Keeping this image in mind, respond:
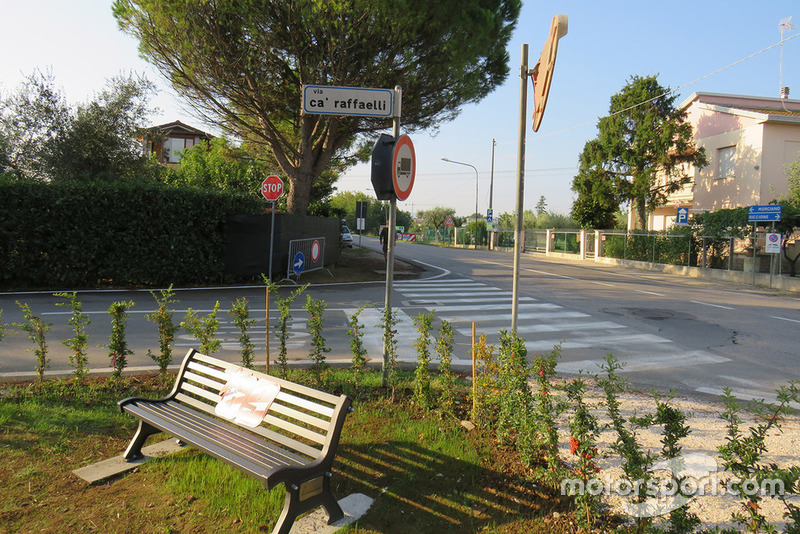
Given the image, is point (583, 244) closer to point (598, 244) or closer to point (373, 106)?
point (598, 244)

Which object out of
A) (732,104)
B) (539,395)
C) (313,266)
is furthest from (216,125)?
(732,104)

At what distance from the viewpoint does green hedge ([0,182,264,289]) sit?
502 inches

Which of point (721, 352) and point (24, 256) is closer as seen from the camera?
point (721, 352)

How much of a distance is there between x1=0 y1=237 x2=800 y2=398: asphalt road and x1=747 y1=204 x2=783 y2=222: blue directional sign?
336cm

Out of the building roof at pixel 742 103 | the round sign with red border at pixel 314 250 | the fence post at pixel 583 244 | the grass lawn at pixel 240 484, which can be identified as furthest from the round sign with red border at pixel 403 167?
the fence post at pixel 583 244

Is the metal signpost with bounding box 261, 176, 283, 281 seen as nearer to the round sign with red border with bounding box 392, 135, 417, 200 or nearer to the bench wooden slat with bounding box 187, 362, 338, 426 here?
the round sign with red border with bounding box 392, 135, 417, 200

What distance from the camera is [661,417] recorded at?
2553 mm

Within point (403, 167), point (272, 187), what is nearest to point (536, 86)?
point (403, 167)

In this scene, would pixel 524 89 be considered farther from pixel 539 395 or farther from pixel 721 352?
pixel 721 352

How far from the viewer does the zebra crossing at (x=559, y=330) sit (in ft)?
23.4

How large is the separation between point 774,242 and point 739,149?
40.5ft

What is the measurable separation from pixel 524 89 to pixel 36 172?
713 inches

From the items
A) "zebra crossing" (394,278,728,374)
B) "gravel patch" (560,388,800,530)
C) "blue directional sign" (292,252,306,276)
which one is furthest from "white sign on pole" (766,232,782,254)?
"blue directional sign" (292,252,306,276)

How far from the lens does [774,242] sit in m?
17.7
